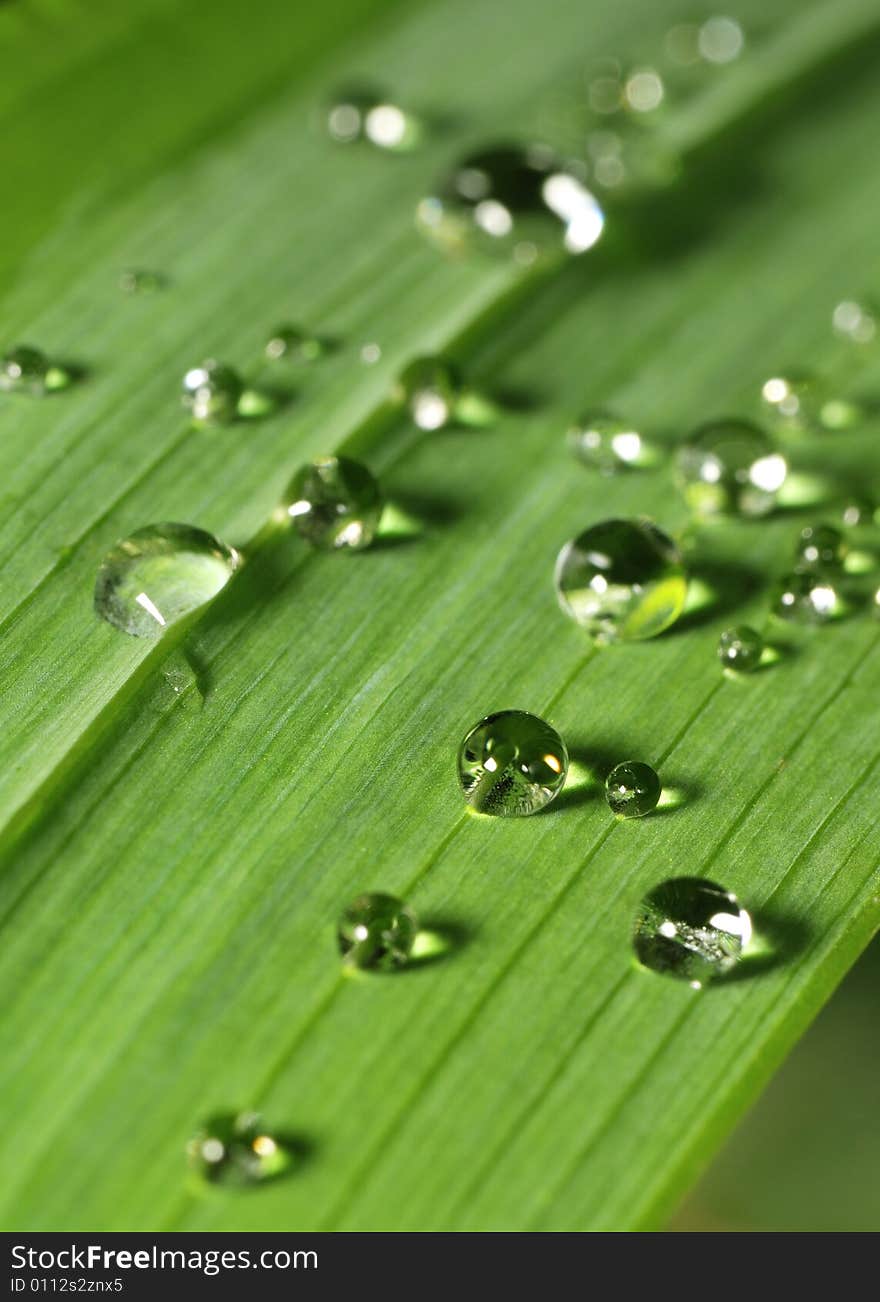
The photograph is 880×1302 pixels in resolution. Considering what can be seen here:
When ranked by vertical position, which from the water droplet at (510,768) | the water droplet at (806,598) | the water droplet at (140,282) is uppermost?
the water droplet at (806,598)

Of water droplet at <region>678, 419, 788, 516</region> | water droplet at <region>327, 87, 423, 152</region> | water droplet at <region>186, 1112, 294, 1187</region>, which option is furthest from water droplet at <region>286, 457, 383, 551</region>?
water droplet at <region>327, 87, 423, 152</region>

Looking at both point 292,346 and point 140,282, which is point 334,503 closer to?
point 292,346

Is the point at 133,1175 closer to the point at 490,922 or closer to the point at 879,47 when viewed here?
the point at 490,922

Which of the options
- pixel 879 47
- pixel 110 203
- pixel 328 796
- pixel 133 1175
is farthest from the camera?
pixel 879 47

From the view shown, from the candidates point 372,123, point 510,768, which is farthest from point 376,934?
point 372,123

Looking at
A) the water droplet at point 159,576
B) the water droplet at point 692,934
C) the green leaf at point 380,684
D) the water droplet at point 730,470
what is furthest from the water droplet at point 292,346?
the water droplet at point 692,934

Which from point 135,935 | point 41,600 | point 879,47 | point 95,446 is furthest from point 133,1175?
point 879,47

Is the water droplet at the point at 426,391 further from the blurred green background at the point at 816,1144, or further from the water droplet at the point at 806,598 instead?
the blurred green background at the point at 816,1144
